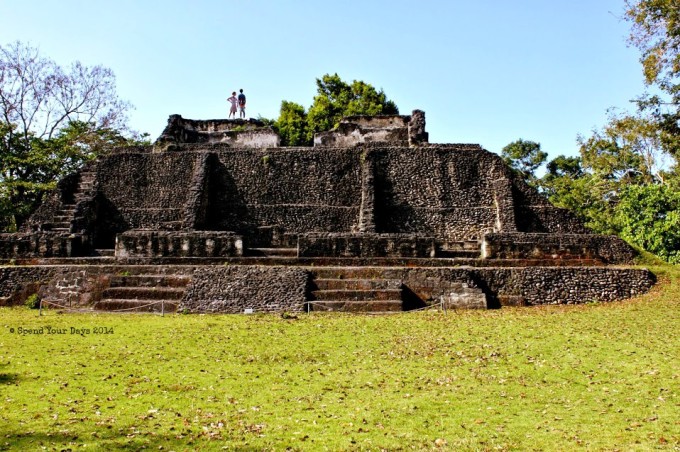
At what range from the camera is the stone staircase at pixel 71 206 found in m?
19.5

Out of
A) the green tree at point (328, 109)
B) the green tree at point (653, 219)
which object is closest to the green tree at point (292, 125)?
the green tree at point (328, 109)

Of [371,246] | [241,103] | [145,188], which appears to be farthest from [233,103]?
[371,246]

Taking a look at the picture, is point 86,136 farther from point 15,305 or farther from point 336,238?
point 336,238

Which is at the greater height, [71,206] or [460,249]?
[71,206]

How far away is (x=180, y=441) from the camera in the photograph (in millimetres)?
5508

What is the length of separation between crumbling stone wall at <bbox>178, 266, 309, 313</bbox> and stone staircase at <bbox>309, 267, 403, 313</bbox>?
1.38ft

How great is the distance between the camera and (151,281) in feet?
48.2

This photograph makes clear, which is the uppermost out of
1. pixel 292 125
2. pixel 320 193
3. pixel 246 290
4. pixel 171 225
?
pixel 292 125

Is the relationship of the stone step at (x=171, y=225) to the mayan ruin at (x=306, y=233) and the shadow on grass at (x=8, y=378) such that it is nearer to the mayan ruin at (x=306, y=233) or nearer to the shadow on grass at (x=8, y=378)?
the mayan ruin at (x=306, y=233)

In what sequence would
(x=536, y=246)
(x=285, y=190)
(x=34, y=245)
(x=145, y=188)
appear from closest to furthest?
(x=536, y=246), (x=34, y=245), (x=285, y=190), (x=145, y=188)

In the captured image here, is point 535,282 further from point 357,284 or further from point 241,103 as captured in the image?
point 241,103

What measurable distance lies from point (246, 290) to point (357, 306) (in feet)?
8.73

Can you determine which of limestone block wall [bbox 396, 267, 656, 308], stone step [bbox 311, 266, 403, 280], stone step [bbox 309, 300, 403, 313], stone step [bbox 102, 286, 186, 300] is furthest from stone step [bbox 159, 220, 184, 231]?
limestone block wall [bbox 396, 267, 656, 308]

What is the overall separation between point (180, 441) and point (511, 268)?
11.3 m
